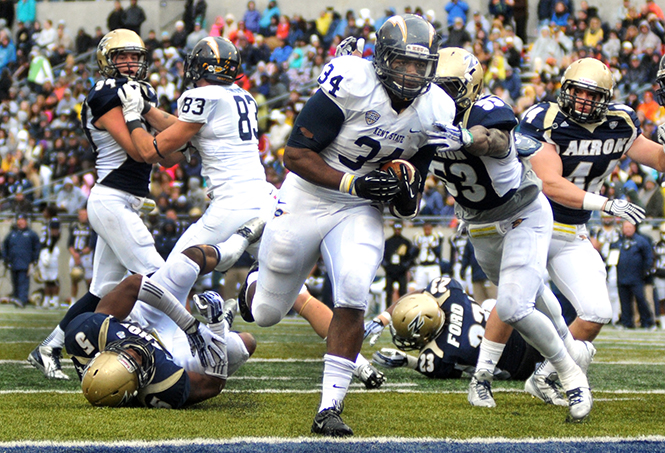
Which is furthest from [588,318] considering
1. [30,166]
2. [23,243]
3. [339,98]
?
[30,166]

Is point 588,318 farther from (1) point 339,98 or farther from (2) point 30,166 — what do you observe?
(2) point 30,166

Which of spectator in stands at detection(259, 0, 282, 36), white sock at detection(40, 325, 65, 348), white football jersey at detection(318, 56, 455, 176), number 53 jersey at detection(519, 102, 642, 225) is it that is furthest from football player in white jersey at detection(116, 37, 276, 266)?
spectator in stands at detection(259, 0, 282, 36)

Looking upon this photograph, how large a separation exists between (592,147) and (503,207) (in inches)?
37.4

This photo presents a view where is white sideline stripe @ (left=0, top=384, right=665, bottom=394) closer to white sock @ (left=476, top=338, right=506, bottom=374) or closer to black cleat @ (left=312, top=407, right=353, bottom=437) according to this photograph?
white sock @ (left=476, top=338, right=506, bottom=374)

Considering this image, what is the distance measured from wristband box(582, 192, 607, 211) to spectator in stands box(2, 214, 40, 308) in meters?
10.7

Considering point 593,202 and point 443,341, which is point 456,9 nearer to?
point 443,341

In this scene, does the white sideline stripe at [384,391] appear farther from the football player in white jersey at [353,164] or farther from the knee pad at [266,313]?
the football player in white jersey at [353,164]

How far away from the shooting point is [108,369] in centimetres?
388

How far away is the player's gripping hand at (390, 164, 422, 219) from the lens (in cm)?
366

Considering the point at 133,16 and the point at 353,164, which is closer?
the point at 353,164

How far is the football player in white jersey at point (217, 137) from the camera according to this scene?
5176mm

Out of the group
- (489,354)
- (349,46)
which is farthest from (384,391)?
(349,46)

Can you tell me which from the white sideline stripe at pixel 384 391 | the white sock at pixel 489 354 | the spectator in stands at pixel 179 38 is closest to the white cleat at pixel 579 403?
the white sock at pixel 489 354

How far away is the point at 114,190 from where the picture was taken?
5523 millimetres
